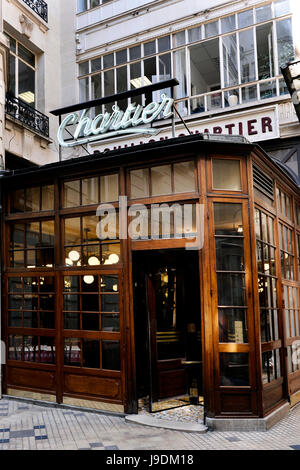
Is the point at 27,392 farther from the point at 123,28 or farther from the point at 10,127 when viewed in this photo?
the point at 123,28

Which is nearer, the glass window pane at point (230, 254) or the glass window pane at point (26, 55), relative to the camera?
the glass window pane at point (230, 254)

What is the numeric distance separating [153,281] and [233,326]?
1.78m

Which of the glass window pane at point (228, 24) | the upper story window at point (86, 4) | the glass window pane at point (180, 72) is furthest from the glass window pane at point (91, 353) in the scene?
the upper story window at point (86, 4)

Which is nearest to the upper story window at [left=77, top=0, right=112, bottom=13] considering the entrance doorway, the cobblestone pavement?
the entrance doorway

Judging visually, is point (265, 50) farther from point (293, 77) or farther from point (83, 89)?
point (83, 89)

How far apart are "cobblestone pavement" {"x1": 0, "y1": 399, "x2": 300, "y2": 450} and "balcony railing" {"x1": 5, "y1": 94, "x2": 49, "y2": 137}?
8776 millimetres

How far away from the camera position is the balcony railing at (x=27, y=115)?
43.3 feet

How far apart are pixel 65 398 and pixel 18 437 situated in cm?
171

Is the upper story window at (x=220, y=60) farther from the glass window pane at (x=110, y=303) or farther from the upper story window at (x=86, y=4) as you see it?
the glass window pane at (x=110, y=303)

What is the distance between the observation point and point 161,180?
7793 mm

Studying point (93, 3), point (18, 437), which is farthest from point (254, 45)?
point (18, 437)

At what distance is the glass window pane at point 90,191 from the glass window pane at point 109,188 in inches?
4.5

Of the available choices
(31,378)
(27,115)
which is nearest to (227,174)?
(31,378)

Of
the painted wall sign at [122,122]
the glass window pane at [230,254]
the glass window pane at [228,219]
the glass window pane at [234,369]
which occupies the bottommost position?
the glass window pane at [234,369]
